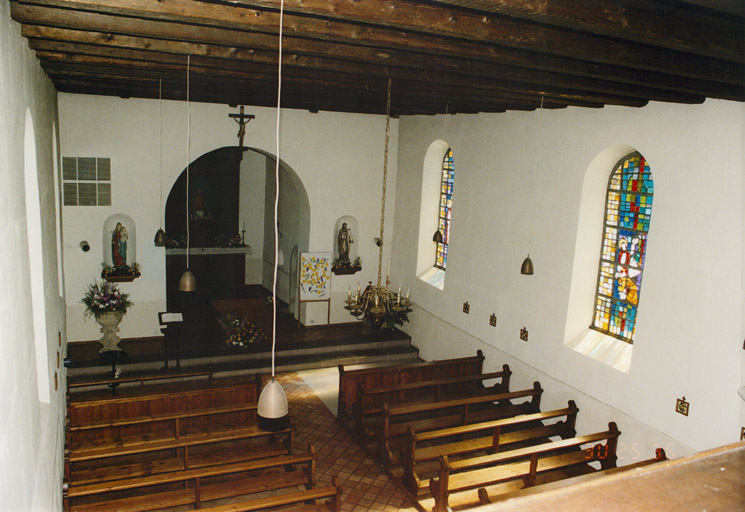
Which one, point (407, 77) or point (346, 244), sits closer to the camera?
point (407, 77)

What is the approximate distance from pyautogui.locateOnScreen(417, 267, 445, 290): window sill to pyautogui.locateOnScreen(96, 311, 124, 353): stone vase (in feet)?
21.2

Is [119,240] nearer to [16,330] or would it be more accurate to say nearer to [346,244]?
[346,244]

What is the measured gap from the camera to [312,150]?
43.9 ft

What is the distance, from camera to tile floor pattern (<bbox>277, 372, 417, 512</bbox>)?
24.6 feet

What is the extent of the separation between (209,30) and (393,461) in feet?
20.0

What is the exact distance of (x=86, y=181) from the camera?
1152cm

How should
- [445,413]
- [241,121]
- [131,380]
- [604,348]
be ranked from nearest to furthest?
[604,348] < [131,380] < [445,413] < [241,121]

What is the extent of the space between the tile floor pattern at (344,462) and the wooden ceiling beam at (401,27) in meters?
5.65

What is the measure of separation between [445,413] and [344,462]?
2.48m

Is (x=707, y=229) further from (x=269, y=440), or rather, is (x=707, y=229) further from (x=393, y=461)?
(x=269, y=440)

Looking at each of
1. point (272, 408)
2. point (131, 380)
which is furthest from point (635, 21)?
point (131, 380)

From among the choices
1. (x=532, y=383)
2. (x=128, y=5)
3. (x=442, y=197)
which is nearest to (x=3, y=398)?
(x=128, y=5)

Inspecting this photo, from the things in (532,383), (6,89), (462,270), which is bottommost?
(532,383)

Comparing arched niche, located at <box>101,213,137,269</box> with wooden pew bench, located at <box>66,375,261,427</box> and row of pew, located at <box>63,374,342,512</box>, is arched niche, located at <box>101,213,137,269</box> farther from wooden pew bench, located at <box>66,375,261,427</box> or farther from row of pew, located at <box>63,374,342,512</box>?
row of pew, located at <box>63,374,342,512</box>
